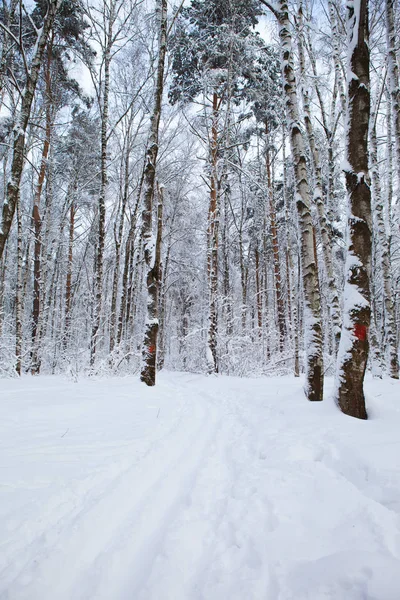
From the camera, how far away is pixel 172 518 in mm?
1761

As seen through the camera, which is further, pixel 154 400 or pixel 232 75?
pixel 232 75

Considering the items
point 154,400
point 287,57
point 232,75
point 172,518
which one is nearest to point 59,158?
point 232,75

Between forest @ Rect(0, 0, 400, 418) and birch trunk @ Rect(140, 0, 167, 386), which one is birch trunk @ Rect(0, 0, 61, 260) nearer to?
forest @ Rect(0, 0, 400, 418)

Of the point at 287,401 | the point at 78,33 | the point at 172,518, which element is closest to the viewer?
the point at 172,518

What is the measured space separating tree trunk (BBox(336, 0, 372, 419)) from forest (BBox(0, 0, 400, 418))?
0.6 inches

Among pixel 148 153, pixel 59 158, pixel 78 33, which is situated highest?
pixel 78 33

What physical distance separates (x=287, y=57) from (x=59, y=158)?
1293 centimetres

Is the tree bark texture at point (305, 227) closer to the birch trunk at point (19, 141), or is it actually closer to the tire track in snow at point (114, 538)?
the tire track in snow at point (114, 538)

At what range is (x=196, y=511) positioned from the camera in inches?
72.4

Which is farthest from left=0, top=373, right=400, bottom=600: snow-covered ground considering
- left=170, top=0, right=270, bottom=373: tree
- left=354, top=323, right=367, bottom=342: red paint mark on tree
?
left=170, top=0, right=270, bottom=373: tree

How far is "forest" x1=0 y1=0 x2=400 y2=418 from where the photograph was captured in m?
4.62

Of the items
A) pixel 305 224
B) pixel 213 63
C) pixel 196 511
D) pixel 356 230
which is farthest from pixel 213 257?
pixel 196 511

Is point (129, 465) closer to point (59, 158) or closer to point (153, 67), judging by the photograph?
point (153, 67)

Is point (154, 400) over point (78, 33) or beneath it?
beneath
